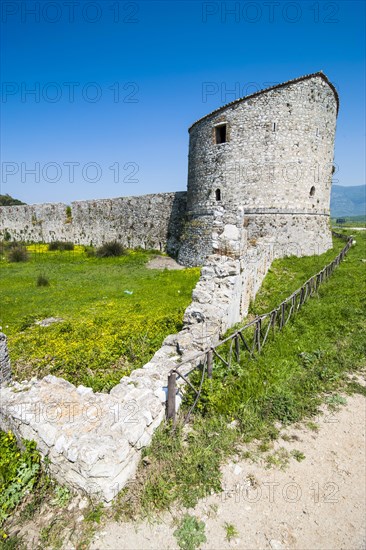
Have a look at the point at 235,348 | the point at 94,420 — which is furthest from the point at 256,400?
the point at 94,420

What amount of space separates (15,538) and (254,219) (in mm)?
17350

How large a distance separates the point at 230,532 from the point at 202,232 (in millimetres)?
17988

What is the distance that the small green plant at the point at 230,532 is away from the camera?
3076 millimetres

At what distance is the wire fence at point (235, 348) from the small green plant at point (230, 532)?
1577 millimetres

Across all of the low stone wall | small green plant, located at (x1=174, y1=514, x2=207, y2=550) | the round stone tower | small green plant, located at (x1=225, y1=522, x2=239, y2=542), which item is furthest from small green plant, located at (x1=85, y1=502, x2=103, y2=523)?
the round stone tower

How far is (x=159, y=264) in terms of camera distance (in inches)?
869

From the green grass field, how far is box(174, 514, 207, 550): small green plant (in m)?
3.11

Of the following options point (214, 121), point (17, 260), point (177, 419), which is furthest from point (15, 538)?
point (17, 260)

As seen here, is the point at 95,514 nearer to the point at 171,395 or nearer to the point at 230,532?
the point at 230,532

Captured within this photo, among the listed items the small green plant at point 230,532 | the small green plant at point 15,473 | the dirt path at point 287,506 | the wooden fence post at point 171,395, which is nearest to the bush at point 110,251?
the small green plant at point 15,473

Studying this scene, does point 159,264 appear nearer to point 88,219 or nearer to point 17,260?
point 17,260

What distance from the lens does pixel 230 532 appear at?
3.10 meters

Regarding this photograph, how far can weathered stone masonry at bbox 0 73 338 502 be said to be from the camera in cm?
382

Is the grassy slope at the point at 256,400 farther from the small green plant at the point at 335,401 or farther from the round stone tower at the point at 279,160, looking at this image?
the round stone tower at the point at 279,160
